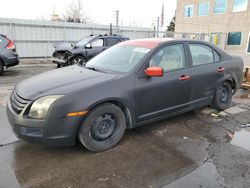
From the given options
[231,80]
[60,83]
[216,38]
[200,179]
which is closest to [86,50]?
[231,80]

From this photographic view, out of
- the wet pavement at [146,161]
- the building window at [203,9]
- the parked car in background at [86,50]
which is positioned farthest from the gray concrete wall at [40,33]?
the building window at [203,9]

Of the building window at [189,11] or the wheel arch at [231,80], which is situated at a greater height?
the building window at [189,11]

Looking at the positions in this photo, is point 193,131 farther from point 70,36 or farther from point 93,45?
point 70,36

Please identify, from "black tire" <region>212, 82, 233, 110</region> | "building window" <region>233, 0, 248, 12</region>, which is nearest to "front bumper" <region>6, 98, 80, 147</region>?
"black tire" <region>212, 82, 233, 110</region>

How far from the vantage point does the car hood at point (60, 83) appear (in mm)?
2883

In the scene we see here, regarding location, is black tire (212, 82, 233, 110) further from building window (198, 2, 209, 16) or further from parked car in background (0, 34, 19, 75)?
building window (198, 2, 209, 16)

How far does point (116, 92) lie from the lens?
315 cm

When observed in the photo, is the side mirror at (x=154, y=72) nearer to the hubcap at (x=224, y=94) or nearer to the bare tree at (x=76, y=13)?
the hubcap at (x=224, y=94)

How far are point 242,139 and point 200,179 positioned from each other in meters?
1.53

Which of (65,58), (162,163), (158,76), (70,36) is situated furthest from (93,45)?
(162,163)

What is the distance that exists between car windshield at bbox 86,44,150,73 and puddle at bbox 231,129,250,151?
6.65 feet

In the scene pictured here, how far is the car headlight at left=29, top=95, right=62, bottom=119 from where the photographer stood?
8.97ft

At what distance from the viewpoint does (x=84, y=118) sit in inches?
116

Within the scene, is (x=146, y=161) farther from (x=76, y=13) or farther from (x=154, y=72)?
(x=76, y=13)
